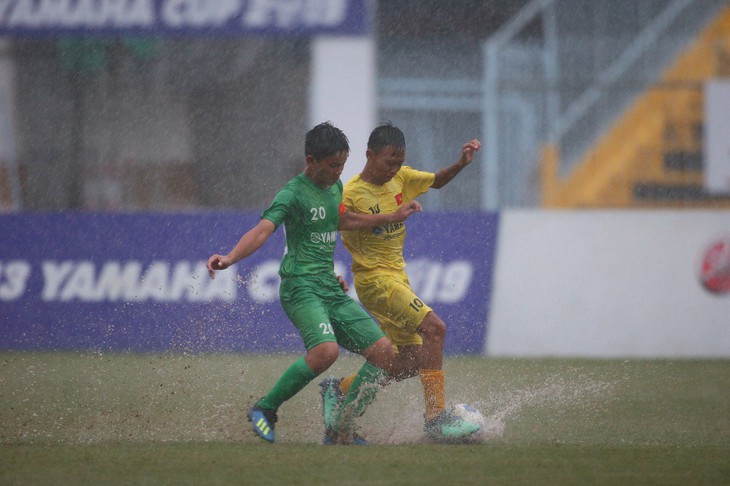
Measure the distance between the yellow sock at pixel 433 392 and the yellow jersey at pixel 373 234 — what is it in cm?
73

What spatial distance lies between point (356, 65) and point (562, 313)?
462 centimetres

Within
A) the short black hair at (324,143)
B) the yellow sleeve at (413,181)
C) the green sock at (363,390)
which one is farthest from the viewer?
the yellow sleeve at (413,181)

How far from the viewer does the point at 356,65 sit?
15.2 meters

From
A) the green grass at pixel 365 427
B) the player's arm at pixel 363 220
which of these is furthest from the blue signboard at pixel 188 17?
the player's arm at pixel 363 220

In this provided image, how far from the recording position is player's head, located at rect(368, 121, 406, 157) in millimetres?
7227

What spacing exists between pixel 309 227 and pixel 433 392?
1.23 meters

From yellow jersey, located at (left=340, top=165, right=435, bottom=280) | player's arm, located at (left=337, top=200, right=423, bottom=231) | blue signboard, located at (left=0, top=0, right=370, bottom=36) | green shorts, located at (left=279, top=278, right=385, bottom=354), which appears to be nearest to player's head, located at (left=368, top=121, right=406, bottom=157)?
yellow jersey, located at (left=340, top=165, right=435, bottom=280)

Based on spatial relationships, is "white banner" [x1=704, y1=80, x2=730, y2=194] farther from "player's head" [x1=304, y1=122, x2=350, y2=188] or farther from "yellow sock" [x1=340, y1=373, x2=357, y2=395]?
"player's head" [x1=304, y1=122, x2=350, y2=188]

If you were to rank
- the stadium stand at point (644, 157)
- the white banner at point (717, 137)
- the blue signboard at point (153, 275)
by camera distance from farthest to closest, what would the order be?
the stadium stand at point (644, 157) < the white banner at point (717, 137) < the blue signboard at point (153, 275)

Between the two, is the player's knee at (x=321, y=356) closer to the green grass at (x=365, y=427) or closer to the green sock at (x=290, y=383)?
the green sock at (x=290, y=383)

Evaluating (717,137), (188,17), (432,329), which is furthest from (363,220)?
(188,17)

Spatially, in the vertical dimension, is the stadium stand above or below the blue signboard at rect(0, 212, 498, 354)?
above

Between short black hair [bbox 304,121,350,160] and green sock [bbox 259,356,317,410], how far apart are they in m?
1.20

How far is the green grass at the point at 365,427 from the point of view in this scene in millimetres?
5809
